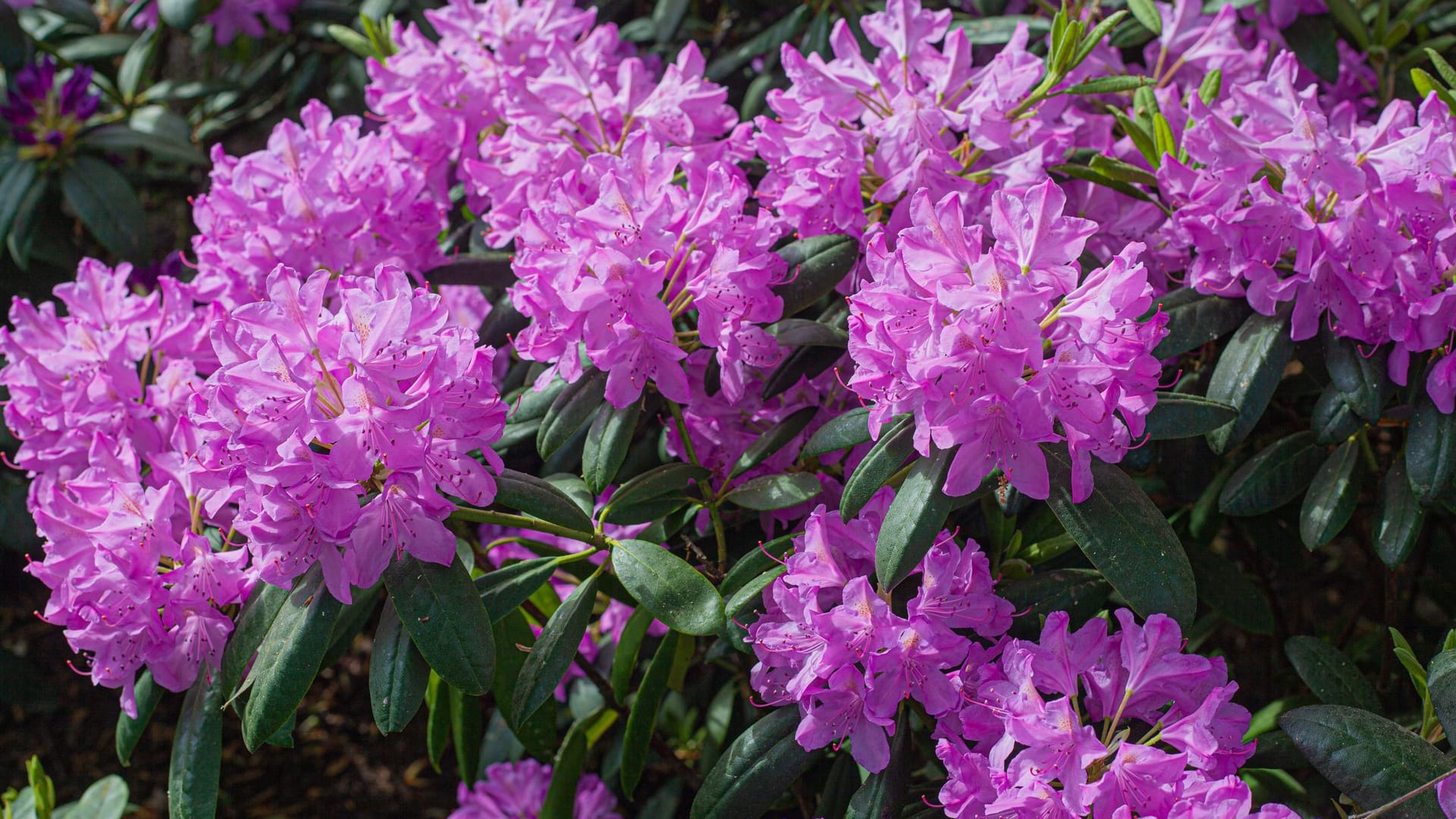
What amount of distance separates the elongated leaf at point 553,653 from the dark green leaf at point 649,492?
7cm

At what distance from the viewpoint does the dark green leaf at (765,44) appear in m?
1.94

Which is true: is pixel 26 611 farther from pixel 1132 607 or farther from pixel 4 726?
pixel 1132 607

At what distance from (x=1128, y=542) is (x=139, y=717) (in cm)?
105

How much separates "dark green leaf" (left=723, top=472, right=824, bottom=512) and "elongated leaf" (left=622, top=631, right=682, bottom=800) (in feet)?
0.83

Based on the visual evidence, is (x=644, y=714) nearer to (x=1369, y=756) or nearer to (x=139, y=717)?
(x=139, y=717)

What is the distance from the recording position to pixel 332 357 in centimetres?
99

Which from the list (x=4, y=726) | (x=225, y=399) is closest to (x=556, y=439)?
(x=225, y=399)

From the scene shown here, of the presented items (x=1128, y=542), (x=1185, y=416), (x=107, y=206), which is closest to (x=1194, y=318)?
(x=1185, y=416)

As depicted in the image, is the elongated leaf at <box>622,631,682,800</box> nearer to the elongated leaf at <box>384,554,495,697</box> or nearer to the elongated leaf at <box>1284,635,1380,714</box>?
the elongated leaf at <box>384,554,495,697</box>

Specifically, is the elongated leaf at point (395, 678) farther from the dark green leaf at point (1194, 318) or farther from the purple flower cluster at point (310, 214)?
the dark green leaf at point (1194, 318)

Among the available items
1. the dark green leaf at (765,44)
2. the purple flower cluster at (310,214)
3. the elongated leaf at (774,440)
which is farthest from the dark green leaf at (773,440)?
the dark green leaf at (765,44)

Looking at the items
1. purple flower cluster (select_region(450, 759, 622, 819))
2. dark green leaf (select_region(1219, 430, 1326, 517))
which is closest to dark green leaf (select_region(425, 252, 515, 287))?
purple flower cluster (select_region(450, 759, 622, 819))

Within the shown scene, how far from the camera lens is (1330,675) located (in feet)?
3.98

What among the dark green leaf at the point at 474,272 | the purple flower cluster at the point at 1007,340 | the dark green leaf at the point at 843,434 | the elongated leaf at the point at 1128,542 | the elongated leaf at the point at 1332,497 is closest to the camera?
the purple flower cluster at the point at 1007,340
